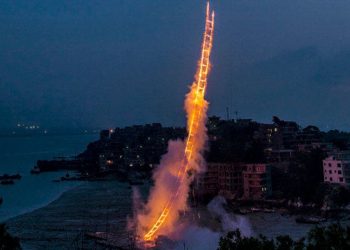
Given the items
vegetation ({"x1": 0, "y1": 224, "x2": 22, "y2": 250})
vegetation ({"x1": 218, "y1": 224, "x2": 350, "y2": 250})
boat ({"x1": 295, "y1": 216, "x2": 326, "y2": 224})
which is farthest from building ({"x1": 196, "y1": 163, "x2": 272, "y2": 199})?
vegetation ({"x1": 0, "y1": 224, "x2": 22, "y2": 250})

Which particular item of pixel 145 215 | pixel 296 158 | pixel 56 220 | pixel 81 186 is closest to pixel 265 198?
pixel 296 158

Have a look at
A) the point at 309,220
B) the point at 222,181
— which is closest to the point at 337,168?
the point at 309,220

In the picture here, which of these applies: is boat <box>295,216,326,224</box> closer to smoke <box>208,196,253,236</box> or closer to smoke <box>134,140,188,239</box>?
smoke <box>208,196,253,236</box>

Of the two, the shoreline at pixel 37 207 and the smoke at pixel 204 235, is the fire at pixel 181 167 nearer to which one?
the smoke at pixel 204 235

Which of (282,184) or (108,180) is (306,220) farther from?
(108,180)

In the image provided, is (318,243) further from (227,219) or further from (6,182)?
(6,182)

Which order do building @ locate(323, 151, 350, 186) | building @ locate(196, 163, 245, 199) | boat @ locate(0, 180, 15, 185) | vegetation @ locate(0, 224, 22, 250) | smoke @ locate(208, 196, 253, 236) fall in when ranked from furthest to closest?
boat @ locate(0, 180, 15, 185) < building @ locate(196, 163, 245, 199) < building @ locate(323, 151, 350, 186) < smoke @ locate(208, 196, 253, 236) < vegetation @ locate(0, 224, 22, 250)
